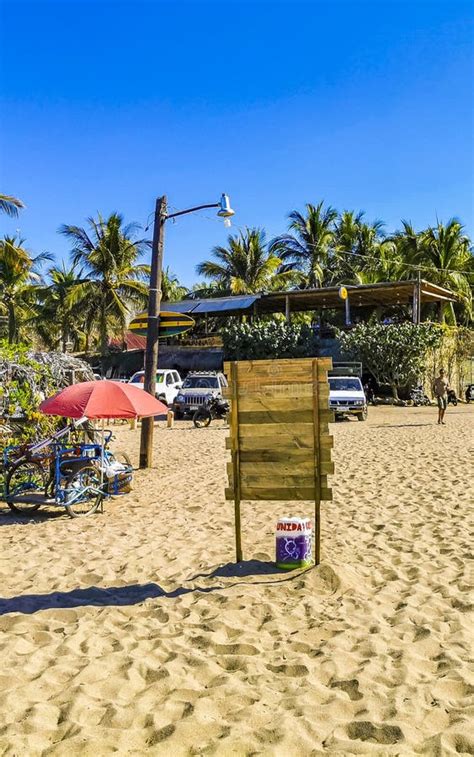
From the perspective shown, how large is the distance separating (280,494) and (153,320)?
6694mm

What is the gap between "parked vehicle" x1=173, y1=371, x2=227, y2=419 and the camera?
22.4m

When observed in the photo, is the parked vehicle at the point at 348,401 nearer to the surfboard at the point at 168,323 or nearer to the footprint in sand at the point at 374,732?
the surfboard at the point at 168,323

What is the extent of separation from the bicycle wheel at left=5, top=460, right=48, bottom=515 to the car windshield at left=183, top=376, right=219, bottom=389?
547 inches

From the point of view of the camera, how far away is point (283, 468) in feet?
18.6

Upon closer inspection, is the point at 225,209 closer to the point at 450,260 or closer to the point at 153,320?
the point at 153,320

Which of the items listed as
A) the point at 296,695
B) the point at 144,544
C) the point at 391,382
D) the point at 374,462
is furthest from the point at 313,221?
the point at 296,695

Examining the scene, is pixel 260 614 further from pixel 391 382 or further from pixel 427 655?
pixel 391 382

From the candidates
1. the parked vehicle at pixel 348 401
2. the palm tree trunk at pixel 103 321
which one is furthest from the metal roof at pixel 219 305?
the parked vehicle at pixel 348 401

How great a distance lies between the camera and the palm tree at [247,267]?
39.2 meters

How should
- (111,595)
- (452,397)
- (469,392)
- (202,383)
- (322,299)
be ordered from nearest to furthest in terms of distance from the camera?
(111,595)
(202,383)
(452,397)
(469,392)
(322,299)

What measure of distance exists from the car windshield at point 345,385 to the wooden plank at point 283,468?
1676 centimetres

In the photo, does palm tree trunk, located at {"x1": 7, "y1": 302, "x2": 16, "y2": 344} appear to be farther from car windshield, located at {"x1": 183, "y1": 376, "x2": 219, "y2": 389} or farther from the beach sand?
the beach sand

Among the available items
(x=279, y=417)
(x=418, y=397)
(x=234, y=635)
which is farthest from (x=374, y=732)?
(x=418, y=397)

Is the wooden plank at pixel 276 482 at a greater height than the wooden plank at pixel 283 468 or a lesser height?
lesser
